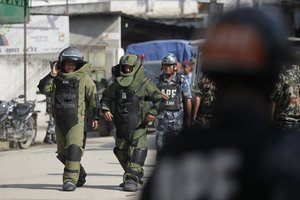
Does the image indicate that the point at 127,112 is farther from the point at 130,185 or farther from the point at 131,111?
the point at 130,185

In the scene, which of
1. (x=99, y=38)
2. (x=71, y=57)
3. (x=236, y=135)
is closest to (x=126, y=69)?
(x=71, y=57)

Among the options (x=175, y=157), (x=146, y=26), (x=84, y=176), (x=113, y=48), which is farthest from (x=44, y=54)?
(x=175, y=157)

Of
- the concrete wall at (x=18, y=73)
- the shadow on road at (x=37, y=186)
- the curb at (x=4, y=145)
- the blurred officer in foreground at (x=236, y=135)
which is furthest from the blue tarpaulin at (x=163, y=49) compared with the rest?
the blurred officer in foreground at (x=236, y=135)

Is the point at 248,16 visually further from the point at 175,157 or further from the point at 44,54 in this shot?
the point at 44,54

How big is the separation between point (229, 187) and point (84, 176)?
24.6 feet

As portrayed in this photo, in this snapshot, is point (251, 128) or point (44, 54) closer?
point (251, 128)

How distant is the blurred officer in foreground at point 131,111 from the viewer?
9.05m

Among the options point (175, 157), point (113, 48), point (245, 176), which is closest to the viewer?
point (245, 176)

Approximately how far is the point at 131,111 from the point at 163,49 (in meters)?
14.2

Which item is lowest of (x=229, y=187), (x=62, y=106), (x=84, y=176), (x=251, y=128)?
(x=84, y=176)

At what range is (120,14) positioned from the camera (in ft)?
82.1

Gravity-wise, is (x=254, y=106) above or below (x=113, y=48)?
above

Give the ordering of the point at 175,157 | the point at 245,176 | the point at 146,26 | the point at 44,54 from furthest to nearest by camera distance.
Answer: the point at 146,26
the point at 44,54
the point at 175,157
the point at 245,176

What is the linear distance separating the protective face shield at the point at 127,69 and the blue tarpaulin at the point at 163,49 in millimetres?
12816
